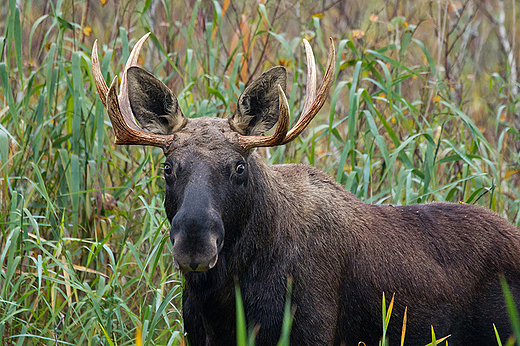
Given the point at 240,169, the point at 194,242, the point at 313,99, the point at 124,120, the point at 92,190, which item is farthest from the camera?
the point at 92,190

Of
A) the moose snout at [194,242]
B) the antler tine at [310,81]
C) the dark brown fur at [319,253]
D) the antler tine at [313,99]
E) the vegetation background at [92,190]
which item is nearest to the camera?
the moose snout at [194,242]

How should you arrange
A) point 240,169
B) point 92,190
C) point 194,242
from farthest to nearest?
point 92,190
point 240,169
point 194,242

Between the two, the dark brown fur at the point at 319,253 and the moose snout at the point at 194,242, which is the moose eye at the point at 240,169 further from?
the moose snout at the point at 194,242

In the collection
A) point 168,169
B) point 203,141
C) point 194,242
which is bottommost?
point 194,242

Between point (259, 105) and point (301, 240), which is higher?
point (259, 105)

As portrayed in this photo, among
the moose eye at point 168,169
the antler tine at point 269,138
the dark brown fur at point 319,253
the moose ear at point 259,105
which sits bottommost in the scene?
the dark brown fur at point 319,253

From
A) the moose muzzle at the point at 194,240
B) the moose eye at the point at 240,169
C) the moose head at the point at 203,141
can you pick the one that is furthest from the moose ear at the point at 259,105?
the moose muzzle at the point at 194,240

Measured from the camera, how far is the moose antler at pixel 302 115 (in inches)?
117

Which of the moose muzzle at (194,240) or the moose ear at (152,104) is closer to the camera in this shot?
the moose muzzle at (194,240)

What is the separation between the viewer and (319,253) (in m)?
3.17

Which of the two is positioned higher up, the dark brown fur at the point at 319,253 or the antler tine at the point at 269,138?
the antler tine at the point at 269,138

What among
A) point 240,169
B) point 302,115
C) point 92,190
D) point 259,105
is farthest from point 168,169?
point 92,190

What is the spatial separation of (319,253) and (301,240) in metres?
0.11

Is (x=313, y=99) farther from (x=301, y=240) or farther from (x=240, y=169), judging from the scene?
(x=301, y=240)
